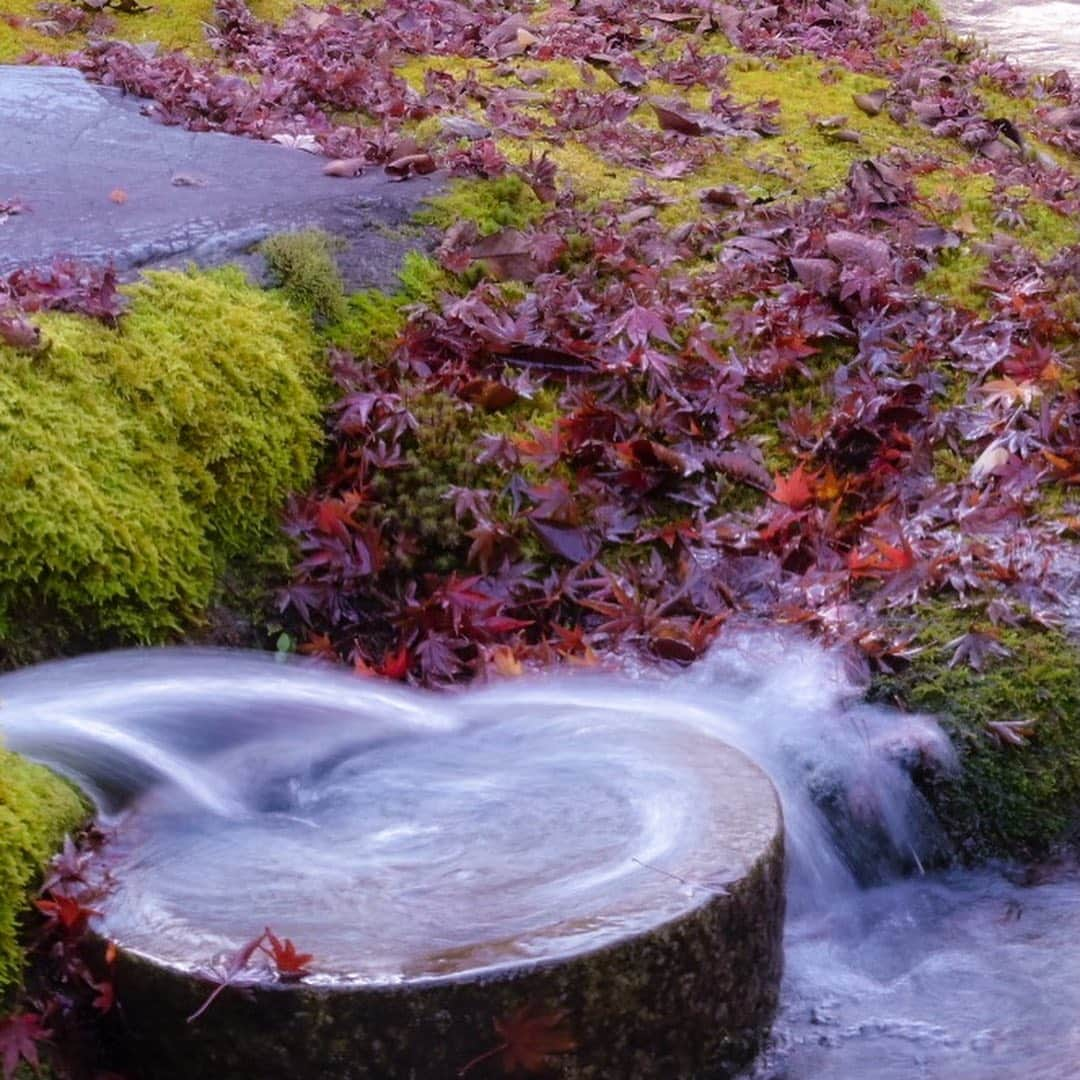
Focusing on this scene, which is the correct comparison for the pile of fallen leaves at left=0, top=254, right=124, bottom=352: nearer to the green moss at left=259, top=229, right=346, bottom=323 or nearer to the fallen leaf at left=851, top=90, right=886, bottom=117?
the green moss at left=259, top=229, right=346, bottom=323

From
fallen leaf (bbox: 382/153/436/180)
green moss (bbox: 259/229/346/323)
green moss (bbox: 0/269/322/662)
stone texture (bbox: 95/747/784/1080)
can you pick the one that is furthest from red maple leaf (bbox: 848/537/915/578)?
fallen leaf (bbox: 382/153/436/180)

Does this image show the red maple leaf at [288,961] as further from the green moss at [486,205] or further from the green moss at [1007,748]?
the green moss at [486,205]

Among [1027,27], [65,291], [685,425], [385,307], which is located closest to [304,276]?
[385,307]

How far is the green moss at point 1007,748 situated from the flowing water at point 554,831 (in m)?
0.08

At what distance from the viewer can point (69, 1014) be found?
267 centimetres

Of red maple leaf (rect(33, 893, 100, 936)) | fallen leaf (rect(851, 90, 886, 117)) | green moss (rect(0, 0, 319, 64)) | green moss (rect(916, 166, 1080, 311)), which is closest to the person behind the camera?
red maple leaf (rect(33, 893, 100, 936))

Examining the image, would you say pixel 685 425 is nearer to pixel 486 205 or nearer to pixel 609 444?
pixel 609 444

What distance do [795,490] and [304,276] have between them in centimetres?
198

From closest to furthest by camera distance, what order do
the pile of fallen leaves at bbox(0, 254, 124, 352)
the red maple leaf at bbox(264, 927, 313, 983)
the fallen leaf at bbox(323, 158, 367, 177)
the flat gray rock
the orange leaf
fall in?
the red maple leaf at bbox(264, 927, 313, 983) < the pile of fallen leaves at bbox(0, 254, 124, 352) < the orange leaf < the flat gray rock < the fallen leaf at bbox(323, 158, 367, 177)

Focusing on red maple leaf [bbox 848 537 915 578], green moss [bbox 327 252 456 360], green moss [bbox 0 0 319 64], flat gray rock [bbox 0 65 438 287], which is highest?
green moss [bbox 0 0 319 64]

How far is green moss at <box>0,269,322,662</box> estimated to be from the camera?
3.72 metres

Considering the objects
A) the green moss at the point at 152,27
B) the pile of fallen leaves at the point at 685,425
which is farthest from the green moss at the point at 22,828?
the green moss at the point at 152,27

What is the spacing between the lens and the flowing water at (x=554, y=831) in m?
2.68

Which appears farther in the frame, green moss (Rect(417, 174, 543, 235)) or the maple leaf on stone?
green moss (Rect(417, 174, 543, 235))
